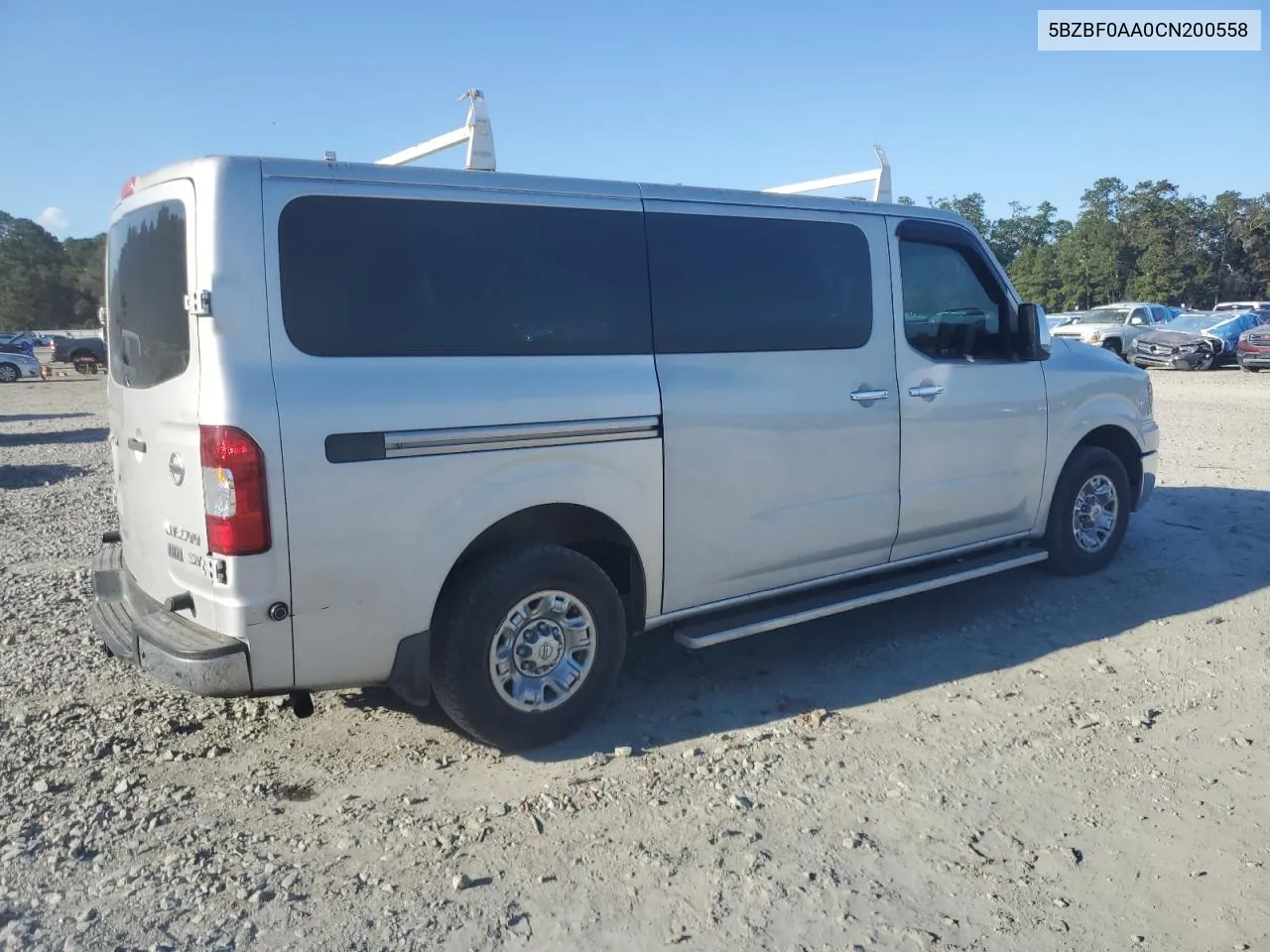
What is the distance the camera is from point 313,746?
4.23m

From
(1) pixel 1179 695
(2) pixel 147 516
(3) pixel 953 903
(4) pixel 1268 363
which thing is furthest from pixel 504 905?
(4) pixel 1268 363

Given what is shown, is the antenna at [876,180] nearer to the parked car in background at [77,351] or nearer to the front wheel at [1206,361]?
the front wheel at [1206,361]

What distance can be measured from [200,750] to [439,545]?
141 cm

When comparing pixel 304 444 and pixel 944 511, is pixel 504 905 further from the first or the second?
pixel 944 511

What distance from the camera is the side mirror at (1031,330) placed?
573 centimetres

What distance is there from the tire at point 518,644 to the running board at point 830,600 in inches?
18.4

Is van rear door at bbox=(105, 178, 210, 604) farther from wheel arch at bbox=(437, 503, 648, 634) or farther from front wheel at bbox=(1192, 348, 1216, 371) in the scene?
front wheel at bbox=(1192, 348, 1216, 371)

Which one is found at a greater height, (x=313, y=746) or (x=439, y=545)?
(x=439, y=545)

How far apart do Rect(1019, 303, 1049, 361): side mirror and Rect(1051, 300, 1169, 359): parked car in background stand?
2223 centimetres

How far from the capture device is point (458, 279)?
390 centimetres

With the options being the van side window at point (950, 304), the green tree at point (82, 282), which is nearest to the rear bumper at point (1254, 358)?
the van side window at point (950, 304)

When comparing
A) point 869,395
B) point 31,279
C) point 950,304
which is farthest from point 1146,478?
point 31,279

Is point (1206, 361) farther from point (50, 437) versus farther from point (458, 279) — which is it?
point (458, 279)

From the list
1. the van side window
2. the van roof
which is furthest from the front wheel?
the van roof
